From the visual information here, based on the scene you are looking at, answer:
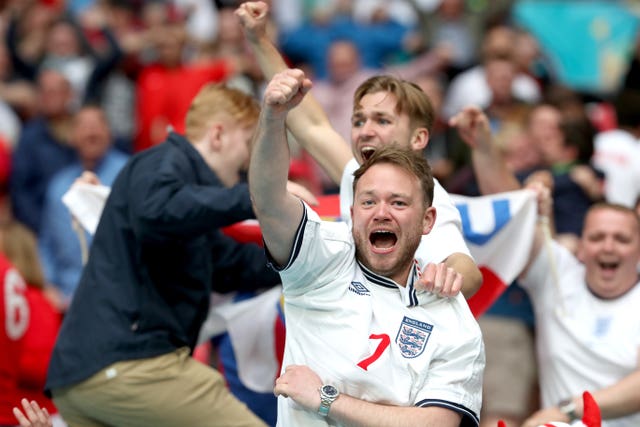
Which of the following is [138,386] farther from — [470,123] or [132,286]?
[470,123]

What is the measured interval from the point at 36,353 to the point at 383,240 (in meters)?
2.96

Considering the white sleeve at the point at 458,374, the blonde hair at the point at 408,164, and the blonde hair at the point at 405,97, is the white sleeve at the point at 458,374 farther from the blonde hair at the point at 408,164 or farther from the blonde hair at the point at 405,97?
the blonde hair at the point at 405,97

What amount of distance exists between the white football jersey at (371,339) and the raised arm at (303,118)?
50.5 inches

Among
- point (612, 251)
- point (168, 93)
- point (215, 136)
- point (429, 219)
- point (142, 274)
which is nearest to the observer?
point (429, 219)

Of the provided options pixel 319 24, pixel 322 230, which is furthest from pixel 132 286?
A: pixel 319 24

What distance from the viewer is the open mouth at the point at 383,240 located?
4480 mm

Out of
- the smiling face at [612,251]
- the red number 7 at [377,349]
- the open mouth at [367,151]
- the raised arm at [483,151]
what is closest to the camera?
the red number 7 at [377,349]

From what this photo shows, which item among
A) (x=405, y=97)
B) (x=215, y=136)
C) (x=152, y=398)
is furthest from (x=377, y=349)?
(x=215, y=136)

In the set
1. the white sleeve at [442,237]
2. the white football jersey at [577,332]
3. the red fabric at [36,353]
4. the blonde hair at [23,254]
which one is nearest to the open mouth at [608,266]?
the white football jersey at [577,332]

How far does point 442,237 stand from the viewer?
16.4 feet

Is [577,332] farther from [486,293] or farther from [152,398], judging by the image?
[152,398]

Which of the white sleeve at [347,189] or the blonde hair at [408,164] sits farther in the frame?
the white sleeve at [347,189]

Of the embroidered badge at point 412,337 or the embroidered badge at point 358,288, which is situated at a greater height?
the embroidered badge at point 358,288

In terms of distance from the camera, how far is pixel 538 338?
6801 mm
